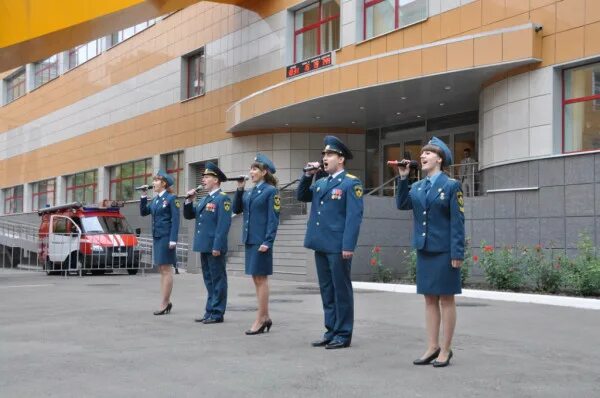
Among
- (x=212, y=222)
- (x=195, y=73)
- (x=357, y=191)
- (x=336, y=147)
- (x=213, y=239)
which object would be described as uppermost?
(x=195, y=73)

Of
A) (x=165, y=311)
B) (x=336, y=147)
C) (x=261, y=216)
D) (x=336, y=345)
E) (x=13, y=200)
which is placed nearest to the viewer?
(x=336, y=345)

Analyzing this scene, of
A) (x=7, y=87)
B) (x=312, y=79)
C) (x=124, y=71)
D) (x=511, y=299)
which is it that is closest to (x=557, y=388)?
(x=511, y=299)

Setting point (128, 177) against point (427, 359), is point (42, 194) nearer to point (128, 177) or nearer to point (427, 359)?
point (128, 177)

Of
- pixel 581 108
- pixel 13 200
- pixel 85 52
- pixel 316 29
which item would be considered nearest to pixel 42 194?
pixel 13 200

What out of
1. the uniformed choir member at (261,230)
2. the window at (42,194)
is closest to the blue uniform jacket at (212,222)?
the uniformed choir member at (261,230)

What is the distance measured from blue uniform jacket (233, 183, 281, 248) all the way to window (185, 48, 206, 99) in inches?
860

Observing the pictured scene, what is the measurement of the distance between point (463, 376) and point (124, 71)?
32.6 meters

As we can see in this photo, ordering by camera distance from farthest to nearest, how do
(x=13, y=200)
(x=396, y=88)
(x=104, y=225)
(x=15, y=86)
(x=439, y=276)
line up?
(x=15, y=86)
(x=13, y=200)
(x=104, y=225)
(x=396, y=88)
(x=439, y=276)

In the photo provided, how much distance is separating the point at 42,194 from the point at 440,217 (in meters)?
43.9

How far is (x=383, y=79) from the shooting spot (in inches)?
754

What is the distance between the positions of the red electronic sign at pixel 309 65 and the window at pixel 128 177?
37.8ft

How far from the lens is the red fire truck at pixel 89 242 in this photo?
21969 mm

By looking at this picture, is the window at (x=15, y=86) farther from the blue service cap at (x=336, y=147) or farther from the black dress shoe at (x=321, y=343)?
the black dress shoe at (x=321, y=343)

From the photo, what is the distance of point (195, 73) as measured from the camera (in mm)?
31016
